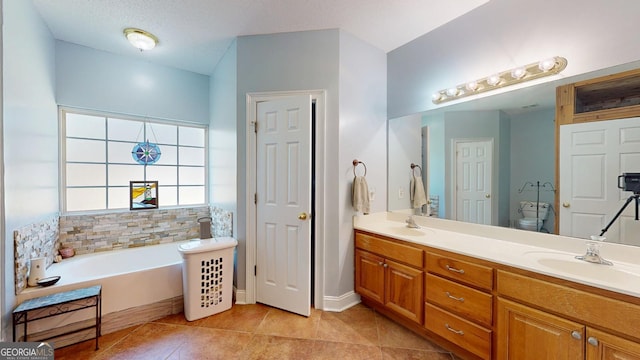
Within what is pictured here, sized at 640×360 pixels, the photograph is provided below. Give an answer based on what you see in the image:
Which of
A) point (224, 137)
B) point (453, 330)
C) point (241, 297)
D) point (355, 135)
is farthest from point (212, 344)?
point (355, 135)

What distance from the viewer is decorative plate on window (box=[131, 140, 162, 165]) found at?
9.46 feet

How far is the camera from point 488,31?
6.26 ft

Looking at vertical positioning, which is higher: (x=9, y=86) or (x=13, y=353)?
(x=9, y=86)

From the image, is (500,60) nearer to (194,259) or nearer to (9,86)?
(194,259)

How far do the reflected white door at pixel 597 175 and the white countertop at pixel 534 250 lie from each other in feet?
0.29

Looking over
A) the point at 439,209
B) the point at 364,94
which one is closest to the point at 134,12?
the point at 364,94

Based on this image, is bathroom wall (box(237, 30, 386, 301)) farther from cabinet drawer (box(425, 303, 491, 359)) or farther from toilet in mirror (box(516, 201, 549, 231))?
toilet in mirror (box(516, 201, 549, 231))

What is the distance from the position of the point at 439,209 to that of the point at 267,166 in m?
1.71

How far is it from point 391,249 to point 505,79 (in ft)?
5.21

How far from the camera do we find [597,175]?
1.47 metres

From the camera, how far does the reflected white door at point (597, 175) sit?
1370mm

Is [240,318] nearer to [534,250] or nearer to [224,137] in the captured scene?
[224,137]

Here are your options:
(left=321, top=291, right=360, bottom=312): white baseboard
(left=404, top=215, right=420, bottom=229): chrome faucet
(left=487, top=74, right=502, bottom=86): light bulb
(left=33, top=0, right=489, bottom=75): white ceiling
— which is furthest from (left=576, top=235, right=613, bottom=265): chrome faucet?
(left=33, top=0, right=489, bottom=75): white ceiling

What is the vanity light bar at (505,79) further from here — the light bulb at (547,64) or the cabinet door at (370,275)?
the cabinet door at (370,275)
